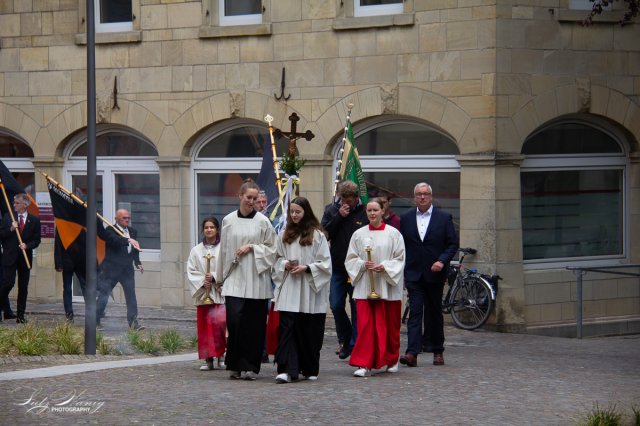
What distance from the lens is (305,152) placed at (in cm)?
1884

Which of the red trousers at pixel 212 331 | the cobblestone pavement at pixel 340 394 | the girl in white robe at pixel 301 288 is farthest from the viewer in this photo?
the red trousers at pixel 212 331

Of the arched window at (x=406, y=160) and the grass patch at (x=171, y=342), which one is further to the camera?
the arched window at (x=406, y=160)

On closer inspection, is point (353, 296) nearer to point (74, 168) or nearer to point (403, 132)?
point (403, 132)

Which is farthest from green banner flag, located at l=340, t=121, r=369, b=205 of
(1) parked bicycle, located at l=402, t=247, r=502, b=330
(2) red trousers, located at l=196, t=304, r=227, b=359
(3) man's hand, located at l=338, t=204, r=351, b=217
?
(2) red trousers, located at l=196, t=304, r=227, b=359

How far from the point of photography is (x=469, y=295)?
17.3m

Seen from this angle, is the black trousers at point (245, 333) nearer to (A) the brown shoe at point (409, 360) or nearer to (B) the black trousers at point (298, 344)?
(B) the black trousers at point (298, 344)

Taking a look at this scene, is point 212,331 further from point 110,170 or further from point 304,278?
point 110,170

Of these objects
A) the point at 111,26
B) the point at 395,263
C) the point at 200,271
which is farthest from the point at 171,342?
the point at 111,26

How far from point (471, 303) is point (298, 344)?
18.4 ft

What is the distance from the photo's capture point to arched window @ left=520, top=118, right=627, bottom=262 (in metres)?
18.2

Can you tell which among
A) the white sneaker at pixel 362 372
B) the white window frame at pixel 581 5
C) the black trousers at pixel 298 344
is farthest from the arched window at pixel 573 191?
the black trousers at pixel 298 344

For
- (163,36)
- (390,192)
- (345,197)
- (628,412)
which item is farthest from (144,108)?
(628,412)

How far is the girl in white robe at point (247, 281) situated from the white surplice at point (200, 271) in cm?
78

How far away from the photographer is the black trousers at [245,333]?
12195mm
